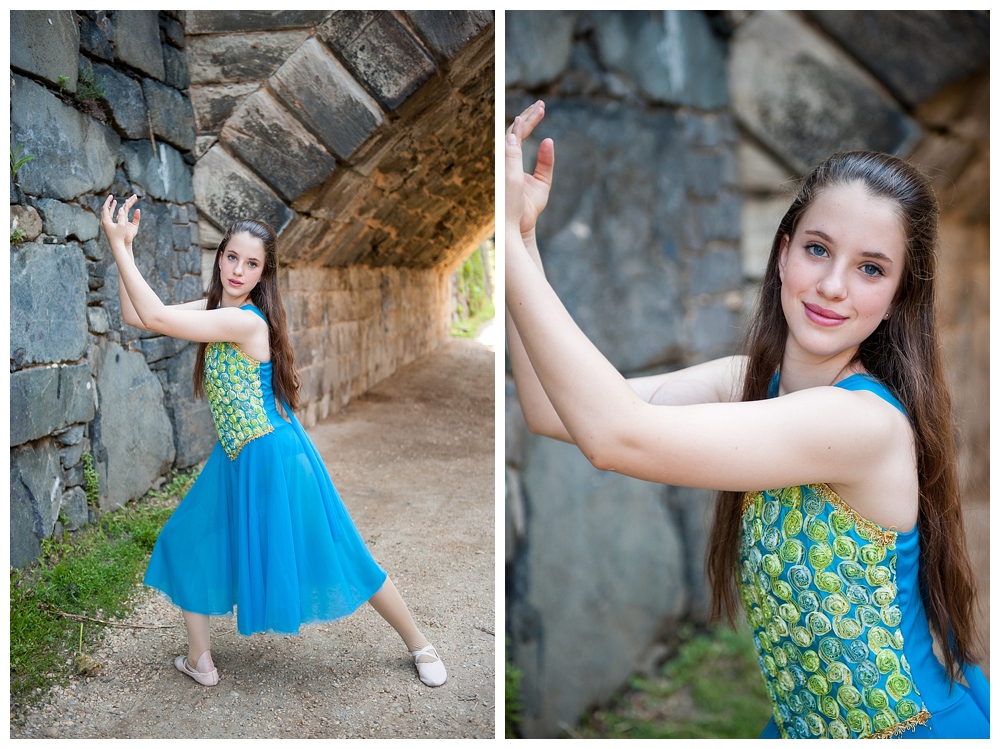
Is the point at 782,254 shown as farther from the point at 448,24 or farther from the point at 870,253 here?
the point at 448,24

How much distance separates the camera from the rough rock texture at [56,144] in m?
2.19

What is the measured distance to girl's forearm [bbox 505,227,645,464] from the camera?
886mm

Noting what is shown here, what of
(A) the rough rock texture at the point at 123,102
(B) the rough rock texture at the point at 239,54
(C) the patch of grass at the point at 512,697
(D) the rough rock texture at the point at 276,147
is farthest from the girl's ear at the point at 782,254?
(A) the rough rock texture at the point at 123,102

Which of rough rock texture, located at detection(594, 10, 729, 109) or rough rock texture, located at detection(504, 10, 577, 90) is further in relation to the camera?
rough rock texture, located at detection(594, 10, 729, 109)

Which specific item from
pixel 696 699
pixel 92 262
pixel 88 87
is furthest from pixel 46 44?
pixel 696 699

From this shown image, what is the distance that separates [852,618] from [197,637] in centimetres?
160

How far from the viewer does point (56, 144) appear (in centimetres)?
238

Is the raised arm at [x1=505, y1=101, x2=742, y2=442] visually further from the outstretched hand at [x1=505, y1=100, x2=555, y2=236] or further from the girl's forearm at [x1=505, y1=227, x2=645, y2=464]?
the girl's forearm at [x1=505, y1=227, x2=645, y2=464]

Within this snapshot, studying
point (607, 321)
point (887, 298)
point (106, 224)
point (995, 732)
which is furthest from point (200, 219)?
point (995, 732)

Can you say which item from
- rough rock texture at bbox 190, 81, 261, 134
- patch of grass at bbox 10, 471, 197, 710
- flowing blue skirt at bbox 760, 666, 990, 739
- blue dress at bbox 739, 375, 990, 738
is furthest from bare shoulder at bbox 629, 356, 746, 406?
rough rock texture at bbox 190, 81, 261, 134

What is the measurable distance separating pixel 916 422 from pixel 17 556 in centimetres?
242

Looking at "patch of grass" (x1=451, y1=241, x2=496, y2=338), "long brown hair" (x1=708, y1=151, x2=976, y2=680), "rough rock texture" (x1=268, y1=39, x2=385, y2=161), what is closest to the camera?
"long brown hair" (x1=708, y1=151, x2=976, y2=680)

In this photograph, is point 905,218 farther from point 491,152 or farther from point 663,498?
point 491,152

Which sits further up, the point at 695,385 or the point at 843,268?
the point at 843,268
